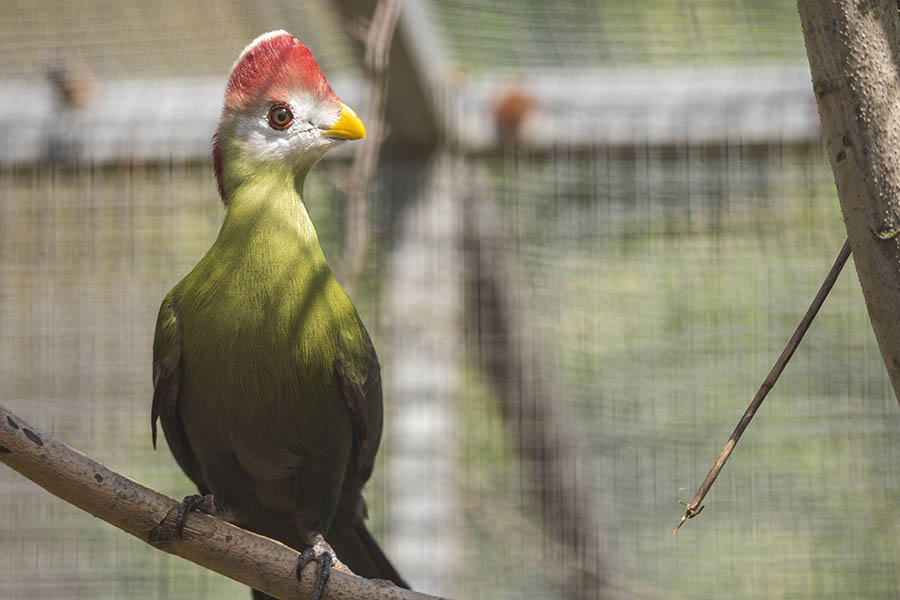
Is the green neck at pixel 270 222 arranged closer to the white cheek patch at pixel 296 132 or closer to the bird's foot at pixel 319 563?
the white cheek patch at pixel 296 132

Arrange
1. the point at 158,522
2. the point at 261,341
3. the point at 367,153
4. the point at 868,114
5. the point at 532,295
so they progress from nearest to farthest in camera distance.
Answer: the point at 868,114 < the point at 158,522 < the point at 261,341 < the point at 367,153 < the point at 532,295

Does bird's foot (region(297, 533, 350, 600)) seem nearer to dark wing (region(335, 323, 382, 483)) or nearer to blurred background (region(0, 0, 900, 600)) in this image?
dark wing (region(335, 323, 382, 483))

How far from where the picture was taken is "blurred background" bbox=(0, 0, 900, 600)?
77.2 inches

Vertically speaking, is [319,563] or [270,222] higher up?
[270,222]

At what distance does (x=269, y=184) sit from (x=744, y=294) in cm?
105

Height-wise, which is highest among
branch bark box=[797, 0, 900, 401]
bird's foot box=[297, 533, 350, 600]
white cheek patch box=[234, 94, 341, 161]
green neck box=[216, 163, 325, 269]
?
branch bark box=[797, 0, 900, 401]

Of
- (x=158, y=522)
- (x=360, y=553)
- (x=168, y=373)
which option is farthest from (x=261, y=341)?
(x=360, y=553)

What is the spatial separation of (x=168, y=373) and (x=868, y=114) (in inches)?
36.1

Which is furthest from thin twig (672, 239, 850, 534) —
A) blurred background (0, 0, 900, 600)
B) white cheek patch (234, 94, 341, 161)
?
blurred background (0, 0, 900, 600)

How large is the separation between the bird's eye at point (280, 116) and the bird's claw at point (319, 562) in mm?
599

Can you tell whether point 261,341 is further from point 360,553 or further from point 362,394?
point 360,553

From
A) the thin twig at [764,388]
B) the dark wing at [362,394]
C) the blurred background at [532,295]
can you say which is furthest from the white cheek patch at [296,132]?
the thin twig at [764,388]

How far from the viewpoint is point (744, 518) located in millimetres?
2041

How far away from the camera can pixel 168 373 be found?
1.35 meters
